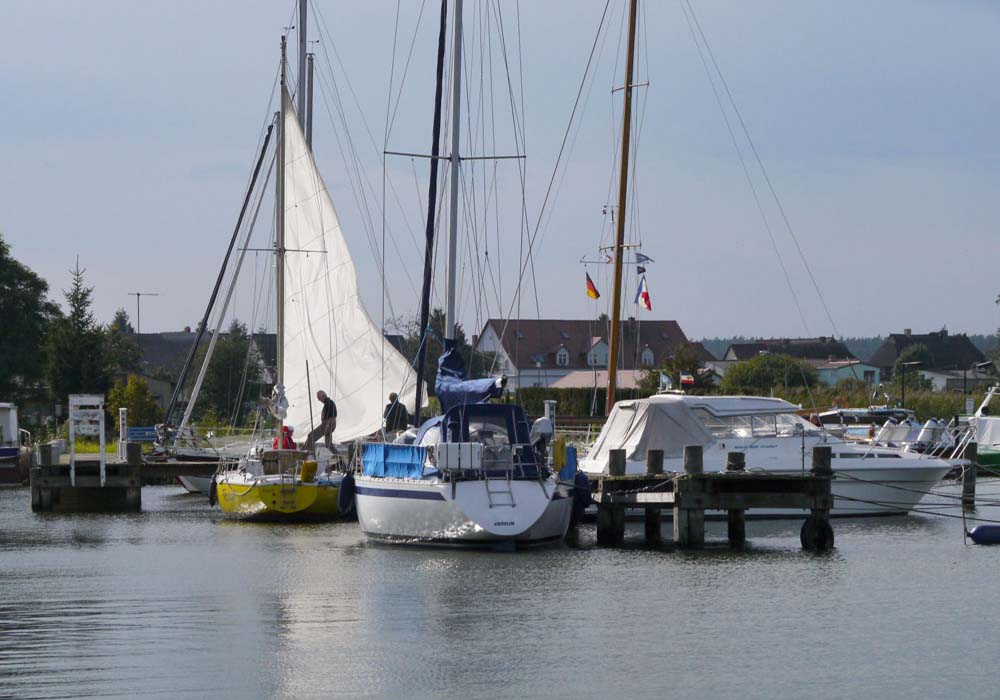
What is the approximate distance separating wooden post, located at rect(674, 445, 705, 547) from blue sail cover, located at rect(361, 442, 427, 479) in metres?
4.88

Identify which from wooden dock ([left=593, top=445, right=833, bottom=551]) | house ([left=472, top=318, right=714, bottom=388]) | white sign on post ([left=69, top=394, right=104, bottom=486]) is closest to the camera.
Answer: wooden dock ([left=593, top=445, right=833, bottom=551])

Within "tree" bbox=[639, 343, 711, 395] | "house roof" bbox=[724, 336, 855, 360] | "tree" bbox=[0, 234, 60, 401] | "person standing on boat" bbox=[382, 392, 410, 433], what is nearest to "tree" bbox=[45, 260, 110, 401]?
"tree" bbox=[0, 234, 60, 401]

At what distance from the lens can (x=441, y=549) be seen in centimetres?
2828

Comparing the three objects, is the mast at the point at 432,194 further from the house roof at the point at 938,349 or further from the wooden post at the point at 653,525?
the house roof at the point at 938,349

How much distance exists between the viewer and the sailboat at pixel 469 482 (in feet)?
88.9

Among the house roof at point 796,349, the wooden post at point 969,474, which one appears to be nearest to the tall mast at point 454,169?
the wooden post at point 969,474

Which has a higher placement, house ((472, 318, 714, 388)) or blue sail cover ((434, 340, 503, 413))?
house ((472, 318, 714, 388))

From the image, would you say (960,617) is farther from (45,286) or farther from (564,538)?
(45,286)

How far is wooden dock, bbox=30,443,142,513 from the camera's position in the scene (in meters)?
38.4

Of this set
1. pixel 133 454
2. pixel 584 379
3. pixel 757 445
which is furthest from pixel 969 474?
pixel 584 379

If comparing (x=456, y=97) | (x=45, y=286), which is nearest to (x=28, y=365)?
(x=45, y=286)

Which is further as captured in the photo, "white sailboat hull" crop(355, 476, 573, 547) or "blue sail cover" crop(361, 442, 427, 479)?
"blue sail cover" crop(361, 442, 427, 479)

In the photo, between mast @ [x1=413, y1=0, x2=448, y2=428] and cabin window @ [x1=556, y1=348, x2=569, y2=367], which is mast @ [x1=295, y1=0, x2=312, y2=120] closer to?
mast @ [x1=413, y1=0, x2=448, y2=428]

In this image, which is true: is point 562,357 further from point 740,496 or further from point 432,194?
point 740,496
